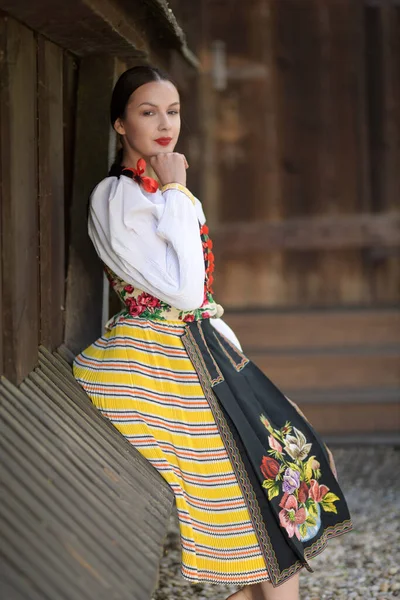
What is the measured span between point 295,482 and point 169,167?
92 centimetres

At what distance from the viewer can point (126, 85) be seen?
2.74 metres

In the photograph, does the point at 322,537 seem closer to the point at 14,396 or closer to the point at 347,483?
the point at 14,396

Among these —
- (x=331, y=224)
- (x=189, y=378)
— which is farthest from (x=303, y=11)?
(x=189, y=378)

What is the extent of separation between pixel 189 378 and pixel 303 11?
385cm

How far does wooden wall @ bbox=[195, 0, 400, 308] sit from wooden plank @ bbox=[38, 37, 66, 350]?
308 centimetres

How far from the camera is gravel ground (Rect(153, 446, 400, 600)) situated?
3465 millimetres

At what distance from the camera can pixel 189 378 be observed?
8.41 feet

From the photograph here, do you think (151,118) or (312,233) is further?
(312,233)

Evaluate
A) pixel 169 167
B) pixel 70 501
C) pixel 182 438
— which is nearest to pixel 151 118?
pixel 169 167

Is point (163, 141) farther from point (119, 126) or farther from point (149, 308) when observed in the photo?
point (149, 308)

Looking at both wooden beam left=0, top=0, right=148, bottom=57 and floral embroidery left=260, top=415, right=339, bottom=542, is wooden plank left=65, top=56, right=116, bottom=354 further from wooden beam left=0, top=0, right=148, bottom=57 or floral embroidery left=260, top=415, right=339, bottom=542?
floral embroidery left=260, top=415, right=339, bottom=542

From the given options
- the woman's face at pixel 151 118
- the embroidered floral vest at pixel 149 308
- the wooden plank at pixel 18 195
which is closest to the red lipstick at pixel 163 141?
the woman's face at pixel 151 118

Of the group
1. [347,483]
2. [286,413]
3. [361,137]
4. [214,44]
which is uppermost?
[214,44]

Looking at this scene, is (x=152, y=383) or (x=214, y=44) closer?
(x=152, y=383)
